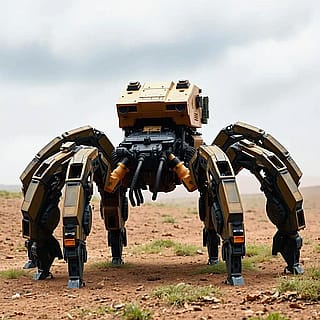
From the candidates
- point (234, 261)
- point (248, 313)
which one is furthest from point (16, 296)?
point (248, 313)

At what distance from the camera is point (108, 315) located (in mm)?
7945

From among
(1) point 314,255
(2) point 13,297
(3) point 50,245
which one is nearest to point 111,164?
(3) point 50,245

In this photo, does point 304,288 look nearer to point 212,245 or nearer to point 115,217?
point 212,245

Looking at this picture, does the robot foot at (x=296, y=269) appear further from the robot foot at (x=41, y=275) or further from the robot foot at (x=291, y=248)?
the robot foot at (x=41, y=275)

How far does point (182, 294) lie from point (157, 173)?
3.07 metres

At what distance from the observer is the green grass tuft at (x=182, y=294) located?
8.45 meters

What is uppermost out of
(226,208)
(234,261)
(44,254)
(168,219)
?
(226,208)

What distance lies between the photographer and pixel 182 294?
867 centimetres

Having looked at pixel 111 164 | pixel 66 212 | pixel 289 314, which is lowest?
pixel 289 314

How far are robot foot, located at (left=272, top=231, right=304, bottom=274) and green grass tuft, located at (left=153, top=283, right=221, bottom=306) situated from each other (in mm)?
2492

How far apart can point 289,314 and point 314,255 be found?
24.3 ft

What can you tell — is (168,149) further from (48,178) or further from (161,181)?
(48,178)

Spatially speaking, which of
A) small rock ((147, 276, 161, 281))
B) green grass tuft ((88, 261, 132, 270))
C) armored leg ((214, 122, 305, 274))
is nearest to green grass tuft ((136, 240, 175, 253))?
green grass tuft ((88, 261, 132, 270))

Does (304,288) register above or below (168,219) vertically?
below
